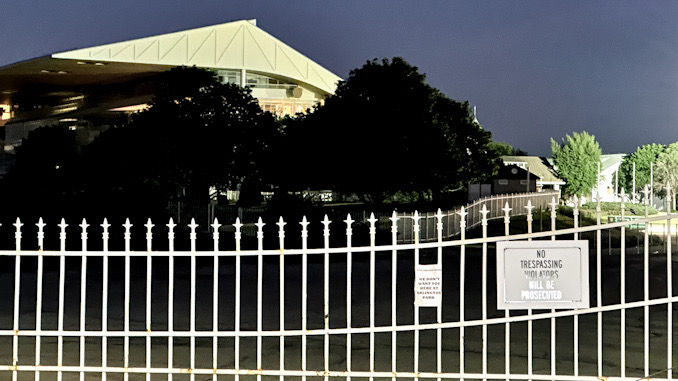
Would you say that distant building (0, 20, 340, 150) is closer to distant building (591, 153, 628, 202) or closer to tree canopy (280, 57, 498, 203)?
tree canopy (280, 57, 498, 203)

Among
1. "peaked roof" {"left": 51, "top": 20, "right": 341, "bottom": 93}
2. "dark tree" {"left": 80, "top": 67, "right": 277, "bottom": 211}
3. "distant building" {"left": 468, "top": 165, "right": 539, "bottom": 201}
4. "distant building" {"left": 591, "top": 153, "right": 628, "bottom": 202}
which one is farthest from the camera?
"distant building" {"left": 591, "top": 153, "right": 628, "bottom": 202}

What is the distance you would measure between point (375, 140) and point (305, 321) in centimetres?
2641

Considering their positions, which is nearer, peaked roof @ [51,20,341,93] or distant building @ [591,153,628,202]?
peaked roof @ [51,20,341,93]

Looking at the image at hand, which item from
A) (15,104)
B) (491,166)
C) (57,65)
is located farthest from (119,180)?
(15,104)

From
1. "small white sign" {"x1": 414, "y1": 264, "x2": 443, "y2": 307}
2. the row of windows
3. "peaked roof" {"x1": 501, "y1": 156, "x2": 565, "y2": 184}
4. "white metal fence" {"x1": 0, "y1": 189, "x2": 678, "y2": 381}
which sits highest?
the row of windows

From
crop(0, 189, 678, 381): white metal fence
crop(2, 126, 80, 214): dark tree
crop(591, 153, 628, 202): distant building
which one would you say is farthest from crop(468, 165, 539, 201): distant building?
crop(591, 153, 628, 202): distant building

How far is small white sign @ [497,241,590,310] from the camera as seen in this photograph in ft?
24.0

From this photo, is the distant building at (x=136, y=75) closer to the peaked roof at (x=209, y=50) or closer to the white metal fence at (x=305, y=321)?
the peaked roof at (x=209, y=50)

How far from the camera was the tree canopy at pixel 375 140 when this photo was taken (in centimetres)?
3375

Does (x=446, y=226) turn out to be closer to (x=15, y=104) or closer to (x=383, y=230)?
(x=383, y=230)

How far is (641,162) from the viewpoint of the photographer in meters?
101

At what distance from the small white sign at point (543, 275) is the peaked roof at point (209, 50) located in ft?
219

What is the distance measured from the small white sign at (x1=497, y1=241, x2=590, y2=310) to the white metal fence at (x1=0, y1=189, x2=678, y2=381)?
16 cm

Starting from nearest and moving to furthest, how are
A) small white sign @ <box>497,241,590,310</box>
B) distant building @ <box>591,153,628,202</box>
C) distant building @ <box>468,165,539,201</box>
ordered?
small white sign @ <box>497,241,590,310</box>, distant building @ <box>468,165,539,201</box>, distant building @ <box>591,153,628,202</box>
